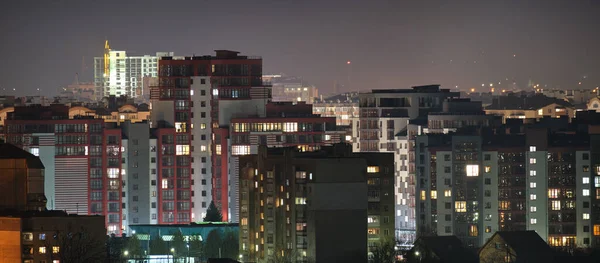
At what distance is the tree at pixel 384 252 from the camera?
73750mm

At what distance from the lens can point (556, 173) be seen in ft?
301

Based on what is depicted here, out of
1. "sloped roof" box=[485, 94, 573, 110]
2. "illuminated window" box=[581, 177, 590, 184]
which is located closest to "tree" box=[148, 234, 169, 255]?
"illuminated window" box=[581, 177, 590, 184]

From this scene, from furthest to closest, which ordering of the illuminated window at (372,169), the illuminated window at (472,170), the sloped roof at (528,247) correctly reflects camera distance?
1. the illuminated window at (472,170)
2. the illuminated window at (372,169)
3. the sloped roof at (528,247)

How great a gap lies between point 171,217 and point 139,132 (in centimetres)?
423

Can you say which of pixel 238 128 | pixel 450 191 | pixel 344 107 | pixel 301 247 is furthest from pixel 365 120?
pixel 301 247

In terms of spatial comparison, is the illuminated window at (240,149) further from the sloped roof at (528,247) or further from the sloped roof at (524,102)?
the sloped roof at (524,102)

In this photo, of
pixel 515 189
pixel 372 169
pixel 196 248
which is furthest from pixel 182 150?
pixel 372 169

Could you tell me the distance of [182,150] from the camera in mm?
102812

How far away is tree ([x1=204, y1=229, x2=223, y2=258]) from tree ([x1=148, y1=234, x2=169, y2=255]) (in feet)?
5.60

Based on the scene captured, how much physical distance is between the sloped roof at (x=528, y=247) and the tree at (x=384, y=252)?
4.03 meters

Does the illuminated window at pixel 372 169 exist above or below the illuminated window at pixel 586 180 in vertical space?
above

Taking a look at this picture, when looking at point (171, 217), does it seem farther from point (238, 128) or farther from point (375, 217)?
point (375, 217)

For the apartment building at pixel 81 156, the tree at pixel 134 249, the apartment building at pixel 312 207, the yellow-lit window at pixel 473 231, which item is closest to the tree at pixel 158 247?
the tree at pixel 134 249

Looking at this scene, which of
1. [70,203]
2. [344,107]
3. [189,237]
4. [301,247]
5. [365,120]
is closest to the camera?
[301,247]
